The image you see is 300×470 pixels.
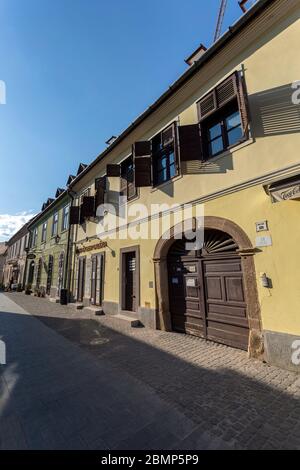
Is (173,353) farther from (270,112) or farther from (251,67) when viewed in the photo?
(251,67)

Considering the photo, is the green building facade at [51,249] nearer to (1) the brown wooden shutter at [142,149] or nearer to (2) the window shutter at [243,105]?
(1) the brown wooden shutter at [142,149]

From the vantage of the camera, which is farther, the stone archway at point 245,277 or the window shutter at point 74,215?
the window shutter at point 74,215

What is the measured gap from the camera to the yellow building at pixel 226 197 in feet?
13.7

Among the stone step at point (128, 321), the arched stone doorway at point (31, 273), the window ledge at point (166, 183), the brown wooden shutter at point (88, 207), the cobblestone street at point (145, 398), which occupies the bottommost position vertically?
the cobblestone street at point (145, 398)

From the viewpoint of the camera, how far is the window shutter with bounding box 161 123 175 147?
6535mm

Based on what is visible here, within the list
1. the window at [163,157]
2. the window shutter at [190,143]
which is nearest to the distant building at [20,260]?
the window at [163,157]

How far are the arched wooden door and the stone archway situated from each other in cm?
24

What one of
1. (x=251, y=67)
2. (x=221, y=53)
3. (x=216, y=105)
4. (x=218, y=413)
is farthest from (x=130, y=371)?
(x=221, y=53)

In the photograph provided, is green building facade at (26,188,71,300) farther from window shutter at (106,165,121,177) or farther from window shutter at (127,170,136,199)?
window shutter at (127,170,136,199)

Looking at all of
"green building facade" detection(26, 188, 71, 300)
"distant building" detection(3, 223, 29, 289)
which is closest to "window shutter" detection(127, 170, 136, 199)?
"green building facade" detection(26, 188, 71, 300)

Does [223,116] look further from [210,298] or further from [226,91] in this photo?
[210,298]

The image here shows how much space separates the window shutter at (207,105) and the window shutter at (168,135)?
0.89 m

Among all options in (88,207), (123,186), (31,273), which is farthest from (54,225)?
(123,186)
